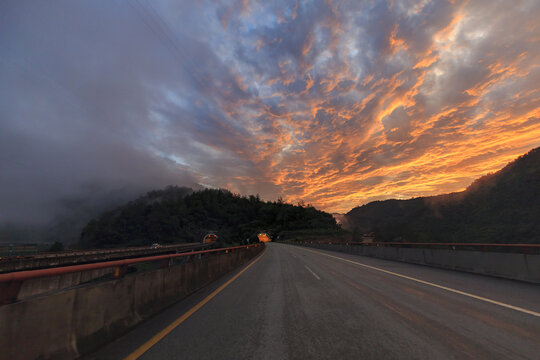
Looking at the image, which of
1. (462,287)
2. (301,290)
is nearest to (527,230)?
(462,287)

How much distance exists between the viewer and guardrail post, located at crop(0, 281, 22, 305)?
2.72m

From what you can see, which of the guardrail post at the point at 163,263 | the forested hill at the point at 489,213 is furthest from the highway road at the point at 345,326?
the forested hill at the point at 489,213

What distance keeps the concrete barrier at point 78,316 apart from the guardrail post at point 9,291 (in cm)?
8

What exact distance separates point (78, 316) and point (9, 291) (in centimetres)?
102

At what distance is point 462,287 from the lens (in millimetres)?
7875

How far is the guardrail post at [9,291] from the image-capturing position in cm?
272

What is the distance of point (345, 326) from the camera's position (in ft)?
14.5

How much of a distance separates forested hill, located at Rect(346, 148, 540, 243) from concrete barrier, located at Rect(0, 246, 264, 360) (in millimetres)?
72492

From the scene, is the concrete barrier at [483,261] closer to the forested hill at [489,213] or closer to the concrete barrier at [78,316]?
the concrete barrier at [78,316]

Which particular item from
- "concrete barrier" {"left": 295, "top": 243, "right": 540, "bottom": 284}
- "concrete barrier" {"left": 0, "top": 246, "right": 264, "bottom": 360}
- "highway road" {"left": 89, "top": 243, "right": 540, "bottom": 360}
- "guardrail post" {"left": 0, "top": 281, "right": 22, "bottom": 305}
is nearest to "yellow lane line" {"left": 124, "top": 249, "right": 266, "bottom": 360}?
"highway road" {"left": 89, "top": 243, "right": 540, "bottom": 360}

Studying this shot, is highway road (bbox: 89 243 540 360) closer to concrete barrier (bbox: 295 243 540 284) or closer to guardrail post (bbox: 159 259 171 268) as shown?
guardrail post (bbox: 159 259 171 268)

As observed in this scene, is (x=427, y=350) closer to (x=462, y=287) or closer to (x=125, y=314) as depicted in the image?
(x=125, y=314)

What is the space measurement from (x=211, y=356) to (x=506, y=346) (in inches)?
156

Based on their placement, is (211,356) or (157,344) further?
(157,344)
